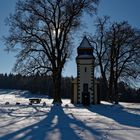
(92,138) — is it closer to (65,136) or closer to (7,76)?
(65,136)

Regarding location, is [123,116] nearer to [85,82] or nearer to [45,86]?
[85,82]

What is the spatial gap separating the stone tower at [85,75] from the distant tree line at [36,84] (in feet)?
14.5

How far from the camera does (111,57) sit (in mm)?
47938

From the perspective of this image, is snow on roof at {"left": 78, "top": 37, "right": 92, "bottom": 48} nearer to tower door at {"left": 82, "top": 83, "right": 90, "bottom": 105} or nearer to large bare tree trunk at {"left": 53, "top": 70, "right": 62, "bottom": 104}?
tower door at {"left": 82, "top": 83, "right": 90, "bottom": 105}

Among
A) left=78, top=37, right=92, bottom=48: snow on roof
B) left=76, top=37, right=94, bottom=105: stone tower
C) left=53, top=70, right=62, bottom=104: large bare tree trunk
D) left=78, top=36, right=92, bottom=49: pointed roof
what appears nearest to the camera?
left=53, top=70, right=62, bottom=104: large bare tree trunk

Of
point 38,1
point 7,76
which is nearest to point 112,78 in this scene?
point 38,1

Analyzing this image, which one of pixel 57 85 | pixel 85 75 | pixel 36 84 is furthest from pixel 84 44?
pixel 36 84

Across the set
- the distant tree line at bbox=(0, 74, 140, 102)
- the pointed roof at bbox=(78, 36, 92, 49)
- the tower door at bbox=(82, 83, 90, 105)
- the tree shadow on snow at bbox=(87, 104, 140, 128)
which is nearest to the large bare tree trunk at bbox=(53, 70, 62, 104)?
the distant tree line at bbox=(0, 74, 140, 102)

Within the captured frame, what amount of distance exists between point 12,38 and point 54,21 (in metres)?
5.58

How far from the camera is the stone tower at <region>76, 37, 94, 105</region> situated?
A: 42656mm

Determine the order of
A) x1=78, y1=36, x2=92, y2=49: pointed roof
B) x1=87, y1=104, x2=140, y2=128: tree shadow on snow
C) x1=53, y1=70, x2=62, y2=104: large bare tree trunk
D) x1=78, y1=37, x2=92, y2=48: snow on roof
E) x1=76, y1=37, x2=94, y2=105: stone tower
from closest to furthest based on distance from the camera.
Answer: x1=87, y1=104, x2=140, y2=128: tree shadow on snow, x1=53, y1=70, x2=62, y2=104: large bare tree trunk, x1=76, y1=37, x2=94, y2=105: stone tower, x1=78, y1=36, x2=92, y2=49: pointed roof, x1=78, y1=37, x2=92, y2=48: snow on roof

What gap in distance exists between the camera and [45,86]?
127 metres

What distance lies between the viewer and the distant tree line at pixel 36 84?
4311 cm

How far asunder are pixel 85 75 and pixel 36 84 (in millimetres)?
16748
